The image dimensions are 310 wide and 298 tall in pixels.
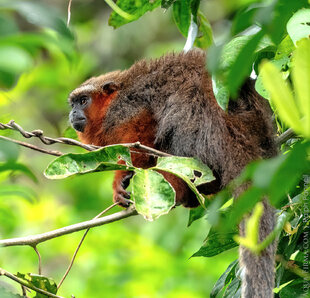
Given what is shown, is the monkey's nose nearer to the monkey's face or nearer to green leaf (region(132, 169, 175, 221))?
the monkey's face

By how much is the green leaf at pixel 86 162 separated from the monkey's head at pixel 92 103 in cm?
171

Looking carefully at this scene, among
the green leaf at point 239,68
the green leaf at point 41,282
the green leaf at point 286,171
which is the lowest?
the green leaf at point 286,171

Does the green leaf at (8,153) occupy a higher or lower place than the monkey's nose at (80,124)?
lower

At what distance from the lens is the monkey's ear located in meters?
3.75

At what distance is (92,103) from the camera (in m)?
3.93

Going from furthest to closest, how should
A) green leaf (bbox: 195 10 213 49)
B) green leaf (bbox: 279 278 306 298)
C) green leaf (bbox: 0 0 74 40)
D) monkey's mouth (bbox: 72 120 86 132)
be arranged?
monkey's mouth (bbox: 72 120 86 132) → green leaf (bbox: 195 10 213 49) → green leaf (bbox: 279 278 306 298) → green leaf (bbox: 0 0 74 40)

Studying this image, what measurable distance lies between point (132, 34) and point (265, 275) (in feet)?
29.0

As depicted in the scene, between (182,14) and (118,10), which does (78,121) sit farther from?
(118,10)

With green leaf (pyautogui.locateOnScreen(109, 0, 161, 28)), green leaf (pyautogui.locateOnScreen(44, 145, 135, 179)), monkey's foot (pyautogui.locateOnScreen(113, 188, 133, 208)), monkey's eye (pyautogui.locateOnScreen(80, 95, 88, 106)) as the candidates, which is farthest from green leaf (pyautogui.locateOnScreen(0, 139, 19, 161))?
monkey's eye (pyautogui.locateOnScreen(80, 95, 88, 106))

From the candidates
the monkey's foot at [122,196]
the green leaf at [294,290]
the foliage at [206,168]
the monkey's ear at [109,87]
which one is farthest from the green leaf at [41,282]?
the monkey's ear at [109,87]

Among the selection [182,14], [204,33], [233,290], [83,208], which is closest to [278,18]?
[233,290]

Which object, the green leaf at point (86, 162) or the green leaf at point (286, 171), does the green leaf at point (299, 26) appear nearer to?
the green leaf at point (86, 162)

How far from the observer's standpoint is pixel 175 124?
2.97 metres

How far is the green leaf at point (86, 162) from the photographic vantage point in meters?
1.94
